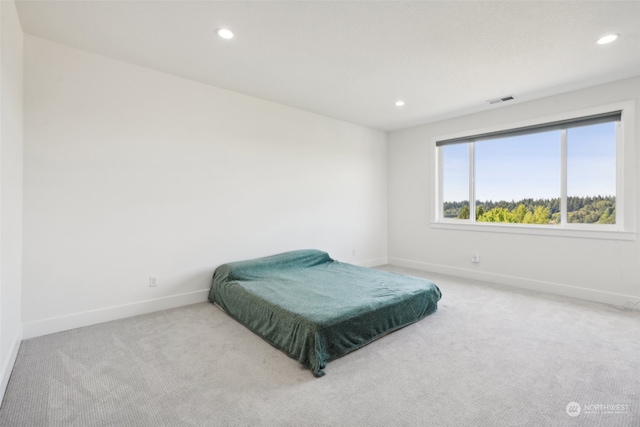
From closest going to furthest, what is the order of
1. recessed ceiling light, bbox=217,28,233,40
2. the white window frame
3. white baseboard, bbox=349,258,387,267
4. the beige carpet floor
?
1. the beige carpet floor
2. recessed ceiling light, bbox=217,28,233,40
3. the white window frame
4. white baseboard, bbox=349,258,387,267

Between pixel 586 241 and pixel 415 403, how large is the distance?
335 cm

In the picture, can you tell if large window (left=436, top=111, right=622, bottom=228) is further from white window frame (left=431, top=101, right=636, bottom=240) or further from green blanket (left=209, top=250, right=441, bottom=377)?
green blanket (left=209, top=250, right=441, bottom=377)

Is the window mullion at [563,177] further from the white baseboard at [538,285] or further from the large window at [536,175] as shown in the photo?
the white baseboard at [538,285]

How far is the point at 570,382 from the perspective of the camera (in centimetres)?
193

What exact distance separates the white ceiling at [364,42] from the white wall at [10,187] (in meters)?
0.34

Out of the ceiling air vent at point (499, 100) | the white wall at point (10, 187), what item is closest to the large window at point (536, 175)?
the ceiling air vent at point (499, 100)

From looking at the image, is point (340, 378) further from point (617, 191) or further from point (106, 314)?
point (617, 191)

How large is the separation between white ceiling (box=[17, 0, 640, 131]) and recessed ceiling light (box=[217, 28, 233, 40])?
0.16ft

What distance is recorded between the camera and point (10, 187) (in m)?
2.07

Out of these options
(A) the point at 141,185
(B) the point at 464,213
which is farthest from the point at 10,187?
(B) the point at 464,213

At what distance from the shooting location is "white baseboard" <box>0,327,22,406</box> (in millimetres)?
1774

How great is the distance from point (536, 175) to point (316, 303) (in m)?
3.62

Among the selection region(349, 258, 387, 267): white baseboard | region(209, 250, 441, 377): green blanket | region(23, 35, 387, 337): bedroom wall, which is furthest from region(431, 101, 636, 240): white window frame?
region(23, 35, 387, 337): bedroom wall

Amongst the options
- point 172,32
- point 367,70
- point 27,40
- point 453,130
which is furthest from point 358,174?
point 27,40
